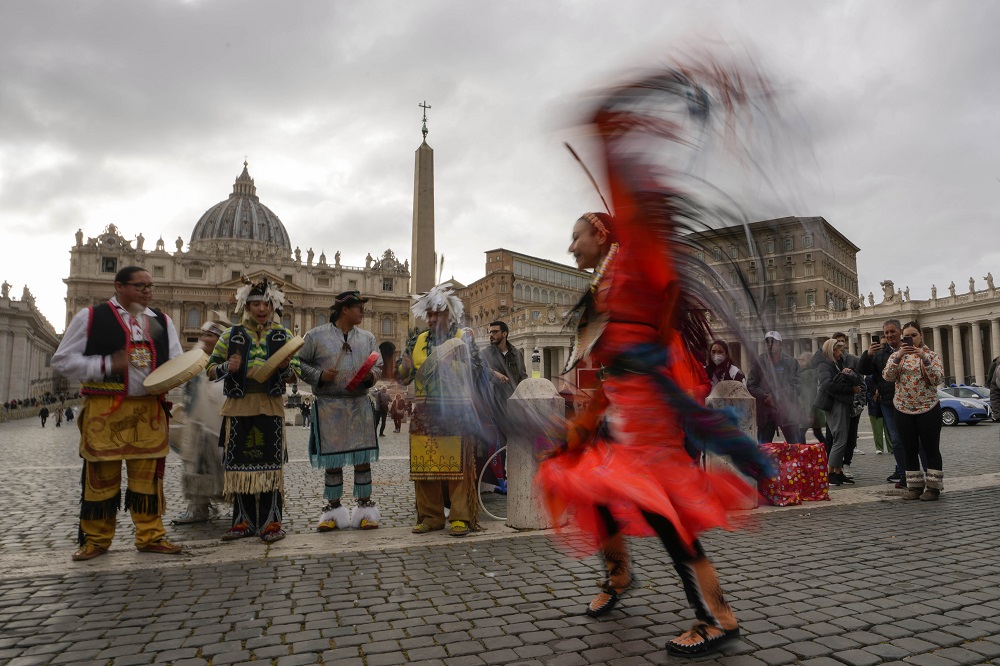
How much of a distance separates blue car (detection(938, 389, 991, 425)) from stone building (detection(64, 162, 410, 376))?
88.6 metres

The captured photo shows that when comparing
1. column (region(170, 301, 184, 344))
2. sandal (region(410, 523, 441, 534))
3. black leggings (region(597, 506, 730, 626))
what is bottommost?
sandal (region(410, 523, 441, 534))

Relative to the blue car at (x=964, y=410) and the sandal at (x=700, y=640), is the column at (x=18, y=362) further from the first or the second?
the sandal at (x=700, y=640)

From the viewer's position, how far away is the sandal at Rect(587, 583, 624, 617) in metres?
3.39

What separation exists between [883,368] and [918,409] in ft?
4.61

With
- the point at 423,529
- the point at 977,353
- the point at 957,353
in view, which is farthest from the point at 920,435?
the point at 957,353

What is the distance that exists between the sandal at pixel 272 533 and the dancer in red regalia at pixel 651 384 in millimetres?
3244

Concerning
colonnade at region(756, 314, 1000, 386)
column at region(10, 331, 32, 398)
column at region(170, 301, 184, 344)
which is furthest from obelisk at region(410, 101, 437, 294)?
column at region(170, 301, 184, 344)

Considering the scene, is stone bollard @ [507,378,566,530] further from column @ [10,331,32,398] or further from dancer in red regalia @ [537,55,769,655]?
column @ [10,331,32,398]

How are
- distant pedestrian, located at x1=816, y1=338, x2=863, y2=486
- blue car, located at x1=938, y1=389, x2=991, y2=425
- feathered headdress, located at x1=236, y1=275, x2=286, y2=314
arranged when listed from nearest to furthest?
1. feathered headdress, located at x1=236, y1=275, x2=286, y2=314
2. distant pedestrian, located at x1=816, y1=338, x2=863, y2=486
3. blue car, located at x1=938, y1=389, x2=991, y2=425

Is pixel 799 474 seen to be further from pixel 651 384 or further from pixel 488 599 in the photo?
pixel 651 384

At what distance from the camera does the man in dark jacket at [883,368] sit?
25.2 ft

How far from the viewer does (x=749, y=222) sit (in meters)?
2.92

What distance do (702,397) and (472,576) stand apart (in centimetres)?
196

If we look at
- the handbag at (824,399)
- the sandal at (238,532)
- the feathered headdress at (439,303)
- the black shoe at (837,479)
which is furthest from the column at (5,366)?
the black shoe at (837,479)
